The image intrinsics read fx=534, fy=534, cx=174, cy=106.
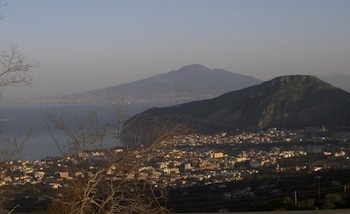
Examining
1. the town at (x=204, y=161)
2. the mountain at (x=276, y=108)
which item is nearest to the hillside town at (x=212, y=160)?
the town at (x=204, y=161)

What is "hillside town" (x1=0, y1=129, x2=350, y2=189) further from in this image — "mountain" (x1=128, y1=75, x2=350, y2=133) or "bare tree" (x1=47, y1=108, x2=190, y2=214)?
"mountain" (x1=128, y1=75, x2=350, y2=133)

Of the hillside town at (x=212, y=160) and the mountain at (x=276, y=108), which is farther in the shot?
the mountain at (x=276, y=108)

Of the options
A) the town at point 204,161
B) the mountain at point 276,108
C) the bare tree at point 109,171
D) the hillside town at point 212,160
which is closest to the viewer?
the bare tree at point 109,171

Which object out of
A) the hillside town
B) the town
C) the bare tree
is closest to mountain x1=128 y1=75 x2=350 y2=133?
the town

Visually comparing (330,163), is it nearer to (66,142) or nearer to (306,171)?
(306,171)

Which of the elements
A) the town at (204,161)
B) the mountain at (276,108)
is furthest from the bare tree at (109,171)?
the mountain at (276,108)

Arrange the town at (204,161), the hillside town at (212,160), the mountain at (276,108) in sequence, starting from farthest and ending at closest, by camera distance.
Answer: the mountain at (276,108) → the hillside town at (212,160) → the town at (204,161)

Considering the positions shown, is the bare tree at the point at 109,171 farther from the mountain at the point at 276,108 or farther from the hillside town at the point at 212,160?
the mountain at the point at 276,108

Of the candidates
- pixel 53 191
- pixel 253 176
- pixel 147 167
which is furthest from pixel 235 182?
pixel 53 191

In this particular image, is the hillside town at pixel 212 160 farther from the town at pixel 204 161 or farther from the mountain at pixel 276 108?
the mountain at pixel 276 108
